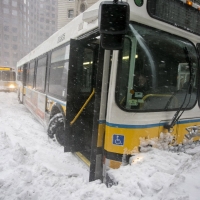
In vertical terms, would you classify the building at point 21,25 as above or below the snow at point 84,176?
above

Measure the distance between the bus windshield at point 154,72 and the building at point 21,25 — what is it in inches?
2603

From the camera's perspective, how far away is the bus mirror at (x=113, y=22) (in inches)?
83.4

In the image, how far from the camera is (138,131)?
8.76 ft

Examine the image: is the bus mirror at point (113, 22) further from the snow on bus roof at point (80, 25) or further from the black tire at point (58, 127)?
the black tire at point (58, 127)

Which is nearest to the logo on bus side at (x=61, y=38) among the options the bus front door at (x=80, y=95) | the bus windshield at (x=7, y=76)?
the bus front door at (x=80, y=95)

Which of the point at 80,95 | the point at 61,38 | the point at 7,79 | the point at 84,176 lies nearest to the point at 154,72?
the point at 80,95

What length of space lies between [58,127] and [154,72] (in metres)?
2.66

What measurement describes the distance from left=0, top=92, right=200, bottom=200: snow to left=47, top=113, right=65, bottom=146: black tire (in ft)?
0.79

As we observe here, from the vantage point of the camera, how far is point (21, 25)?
6494 centimetres

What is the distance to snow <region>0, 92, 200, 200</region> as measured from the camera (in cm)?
213

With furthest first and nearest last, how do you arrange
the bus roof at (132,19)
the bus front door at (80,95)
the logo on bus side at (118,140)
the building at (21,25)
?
the building at (21,25) < the bus front door at (80,95) < the logo on bus side at (118,140) < the bus roof at (132,19)

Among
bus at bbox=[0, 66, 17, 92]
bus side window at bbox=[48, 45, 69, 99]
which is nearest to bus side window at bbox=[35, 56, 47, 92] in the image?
bus side window at bbox=[48, 45, 69, 99]

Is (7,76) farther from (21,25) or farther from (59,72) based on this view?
(21,25)

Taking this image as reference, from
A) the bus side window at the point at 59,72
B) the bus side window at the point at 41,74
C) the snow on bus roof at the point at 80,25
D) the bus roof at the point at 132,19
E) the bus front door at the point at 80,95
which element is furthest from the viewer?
the bus side window at the point at 41,74
